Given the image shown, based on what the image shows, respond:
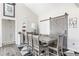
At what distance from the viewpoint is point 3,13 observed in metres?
1.24

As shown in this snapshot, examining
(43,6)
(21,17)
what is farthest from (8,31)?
(43,6)

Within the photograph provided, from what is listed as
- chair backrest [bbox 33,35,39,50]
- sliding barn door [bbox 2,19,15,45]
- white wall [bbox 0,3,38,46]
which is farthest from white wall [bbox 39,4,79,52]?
sliding barn door [bbox 2,19,15,45]

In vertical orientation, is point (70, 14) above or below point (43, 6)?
below

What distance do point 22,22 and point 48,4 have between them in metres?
0.42

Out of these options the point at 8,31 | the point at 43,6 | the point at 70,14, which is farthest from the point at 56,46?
the point at 8,31

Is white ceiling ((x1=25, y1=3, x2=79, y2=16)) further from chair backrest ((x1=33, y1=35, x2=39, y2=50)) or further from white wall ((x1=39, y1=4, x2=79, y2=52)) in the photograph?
chair backrest ((x1=33, y1=35, x2=39, y2=50))

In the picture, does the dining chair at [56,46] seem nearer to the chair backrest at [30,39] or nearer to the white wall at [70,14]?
the white wall at [70,14]

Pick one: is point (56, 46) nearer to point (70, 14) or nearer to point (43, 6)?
point (70, 14)

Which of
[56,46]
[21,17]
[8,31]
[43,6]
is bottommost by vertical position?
[56,46]

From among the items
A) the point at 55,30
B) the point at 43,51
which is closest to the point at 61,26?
the point at 55,30

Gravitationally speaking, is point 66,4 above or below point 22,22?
above

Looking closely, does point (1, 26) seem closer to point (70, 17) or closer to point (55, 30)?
point (55, 30)

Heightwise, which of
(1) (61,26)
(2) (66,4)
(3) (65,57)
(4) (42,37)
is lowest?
(3) (65,57)

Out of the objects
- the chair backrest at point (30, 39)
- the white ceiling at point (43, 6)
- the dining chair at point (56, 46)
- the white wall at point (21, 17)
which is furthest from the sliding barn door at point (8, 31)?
the dining chair at point (56, 46)
